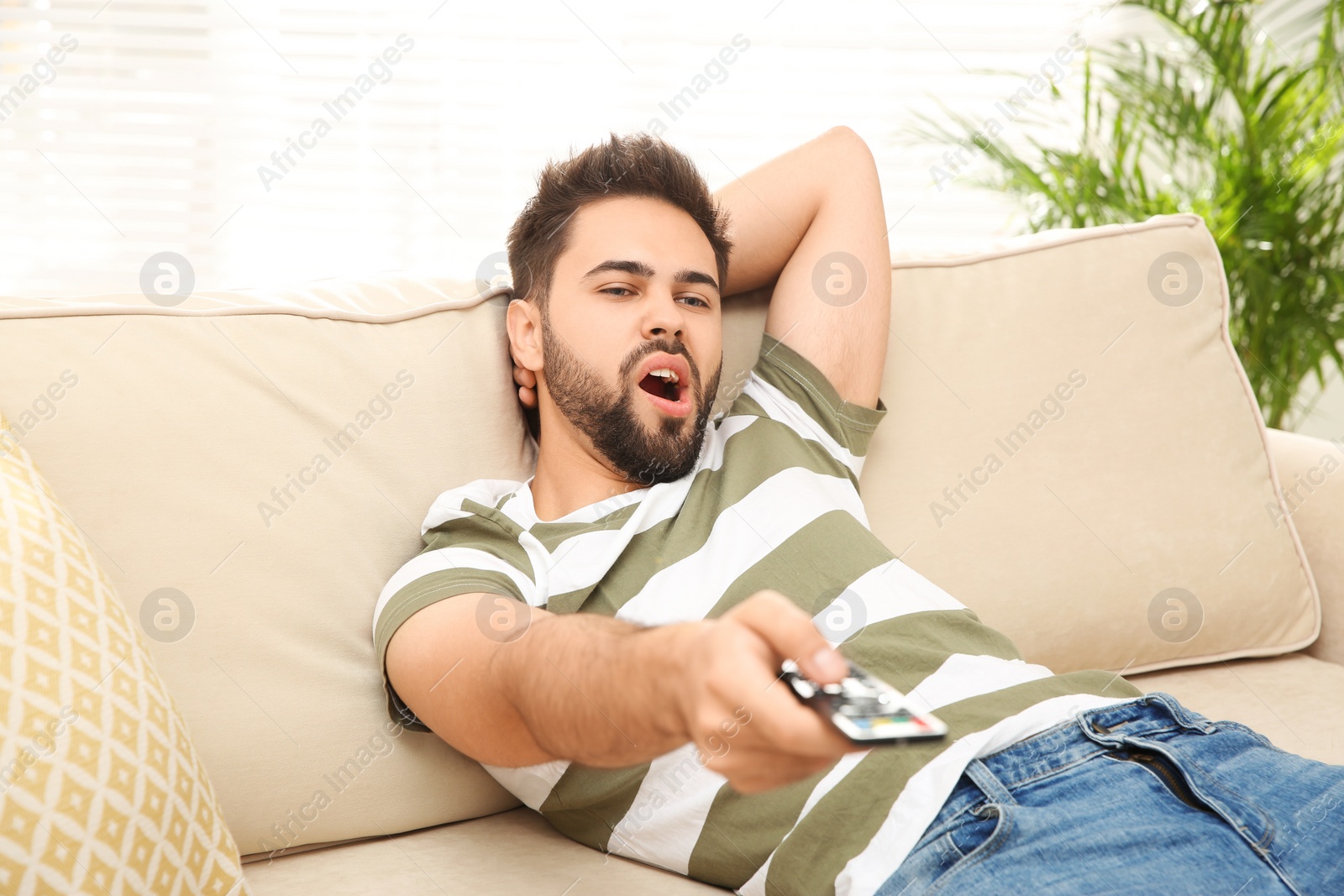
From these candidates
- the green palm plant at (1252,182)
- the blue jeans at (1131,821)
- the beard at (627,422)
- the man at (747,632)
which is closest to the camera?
the man at (747,632)

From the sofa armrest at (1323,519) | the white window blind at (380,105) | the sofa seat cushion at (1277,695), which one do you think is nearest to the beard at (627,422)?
the sofa seat cushion at (1277,695)

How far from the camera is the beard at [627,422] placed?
1.08 m

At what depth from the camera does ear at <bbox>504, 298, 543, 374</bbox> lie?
1150 mm

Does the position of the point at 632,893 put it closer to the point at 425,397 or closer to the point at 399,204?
the point at 425,397

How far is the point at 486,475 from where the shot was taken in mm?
1135

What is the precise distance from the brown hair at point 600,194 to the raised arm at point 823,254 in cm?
6

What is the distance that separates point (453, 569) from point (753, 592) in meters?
0.30

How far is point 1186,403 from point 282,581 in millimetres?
1222

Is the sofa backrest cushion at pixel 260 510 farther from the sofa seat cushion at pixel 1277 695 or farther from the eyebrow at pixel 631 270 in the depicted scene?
the sofa seat cushion at pixel 1277 695

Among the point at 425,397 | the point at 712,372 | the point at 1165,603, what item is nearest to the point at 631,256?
the point at 712,372

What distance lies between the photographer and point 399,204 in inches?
89.1

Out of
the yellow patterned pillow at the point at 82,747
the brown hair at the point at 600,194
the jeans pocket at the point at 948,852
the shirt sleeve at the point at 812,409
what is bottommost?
the jeans pocket at the point at 948,852

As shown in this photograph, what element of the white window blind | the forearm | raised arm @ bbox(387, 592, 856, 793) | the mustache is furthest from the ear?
the white window blind

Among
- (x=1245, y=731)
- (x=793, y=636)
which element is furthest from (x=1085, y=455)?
(x=793, y=636)
